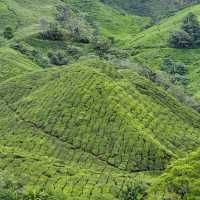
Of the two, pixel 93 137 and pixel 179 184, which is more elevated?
pixel 179 184

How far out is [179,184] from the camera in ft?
→ 338

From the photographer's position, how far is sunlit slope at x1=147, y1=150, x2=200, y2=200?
100750 mm

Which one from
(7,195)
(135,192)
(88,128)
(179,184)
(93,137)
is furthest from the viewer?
(88,128)

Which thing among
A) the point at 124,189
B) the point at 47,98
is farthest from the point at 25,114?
the point at 124,189

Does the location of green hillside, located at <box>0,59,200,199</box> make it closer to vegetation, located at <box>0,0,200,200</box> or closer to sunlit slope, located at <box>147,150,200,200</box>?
vegetation, located at <box>0,0,200,200</box>

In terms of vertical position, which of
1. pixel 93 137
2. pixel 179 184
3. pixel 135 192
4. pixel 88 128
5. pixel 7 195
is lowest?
pixel 93 137

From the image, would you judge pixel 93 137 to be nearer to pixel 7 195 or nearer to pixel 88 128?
pixel 88 128

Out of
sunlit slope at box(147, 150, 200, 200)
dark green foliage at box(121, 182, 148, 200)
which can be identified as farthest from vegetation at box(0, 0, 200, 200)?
sunlit slope at box(147, 150, 200, 200)

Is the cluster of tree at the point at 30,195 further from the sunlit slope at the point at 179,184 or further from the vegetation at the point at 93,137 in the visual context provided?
the sunlit slope at the point at 179,184

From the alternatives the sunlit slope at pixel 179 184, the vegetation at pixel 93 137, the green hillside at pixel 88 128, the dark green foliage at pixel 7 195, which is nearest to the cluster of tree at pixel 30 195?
the dark green foliage at pixel 7 195

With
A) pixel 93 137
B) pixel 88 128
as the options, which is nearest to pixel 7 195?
pixel 93 137

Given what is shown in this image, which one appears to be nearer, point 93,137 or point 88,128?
point 93,137

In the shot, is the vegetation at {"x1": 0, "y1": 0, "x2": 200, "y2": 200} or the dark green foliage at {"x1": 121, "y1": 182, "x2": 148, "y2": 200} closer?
the dark green foliage at {"x1": 121, "y1": 182, "x2": 148, "y2": 200}

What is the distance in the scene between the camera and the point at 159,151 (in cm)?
15200
